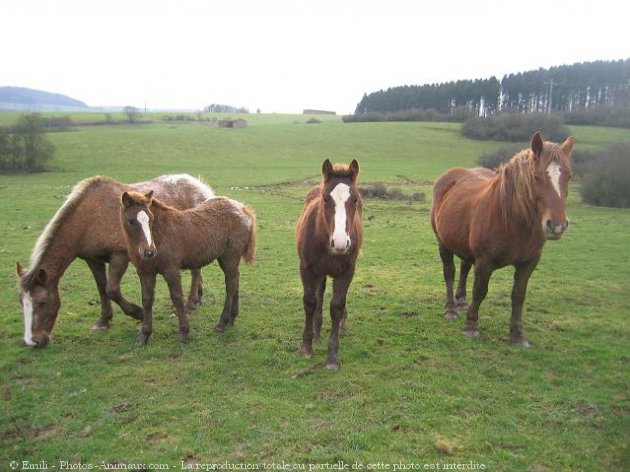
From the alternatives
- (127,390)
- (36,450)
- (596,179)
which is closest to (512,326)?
(127,390)

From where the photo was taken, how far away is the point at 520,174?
585 cm

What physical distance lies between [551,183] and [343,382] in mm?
3360

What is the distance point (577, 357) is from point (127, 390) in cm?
568

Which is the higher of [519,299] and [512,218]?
[512,218]

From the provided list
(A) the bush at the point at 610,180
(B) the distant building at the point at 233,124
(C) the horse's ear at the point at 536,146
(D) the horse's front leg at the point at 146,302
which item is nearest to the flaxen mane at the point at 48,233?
(D) the horse's front leg at the point at 146,302

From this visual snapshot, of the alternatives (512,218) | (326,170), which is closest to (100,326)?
(326,170)

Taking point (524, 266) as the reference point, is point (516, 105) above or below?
above

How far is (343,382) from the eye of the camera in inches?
211

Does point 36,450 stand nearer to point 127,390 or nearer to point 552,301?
point 127,390

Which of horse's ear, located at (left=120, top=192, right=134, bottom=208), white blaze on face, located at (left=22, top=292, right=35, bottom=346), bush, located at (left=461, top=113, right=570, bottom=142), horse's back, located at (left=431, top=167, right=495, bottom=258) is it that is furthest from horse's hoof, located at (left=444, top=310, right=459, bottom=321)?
bush, located at (left=461, top=113, right=570, bottom=142)

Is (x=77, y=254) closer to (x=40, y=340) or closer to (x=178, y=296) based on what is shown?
(x=40, y=340)

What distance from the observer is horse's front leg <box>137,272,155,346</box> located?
6.40m

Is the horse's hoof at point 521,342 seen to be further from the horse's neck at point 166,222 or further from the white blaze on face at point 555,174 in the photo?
the horse's neck at point 166,222

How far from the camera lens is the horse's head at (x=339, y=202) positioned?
491 centimetres
